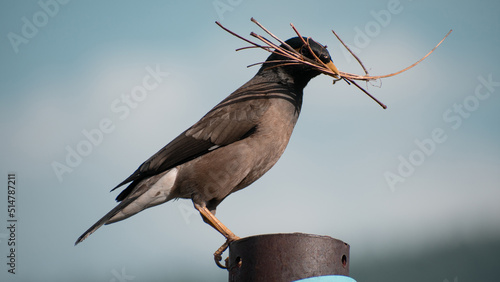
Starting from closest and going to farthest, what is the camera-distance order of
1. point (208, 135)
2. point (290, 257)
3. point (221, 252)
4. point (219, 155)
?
1. point (290, 257)
2. point (221, 252)
3. point (219, 155)
4. point (208, 135)

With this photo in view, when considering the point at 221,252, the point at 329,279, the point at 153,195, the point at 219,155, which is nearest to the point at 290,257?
→ the point at 329,279

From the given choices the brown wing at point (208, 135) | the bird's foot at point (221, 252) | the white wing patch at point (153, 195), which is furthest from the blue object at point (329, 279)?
the white wing patch at point (153, 195)

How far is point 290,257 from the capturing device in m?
3.52

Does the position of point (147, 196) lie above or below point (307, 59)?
below

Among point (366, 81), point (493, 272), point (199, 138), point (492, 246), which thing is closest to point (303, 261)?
point (366, 81)

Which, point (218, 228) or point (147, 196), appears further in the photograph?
point (147, 196)

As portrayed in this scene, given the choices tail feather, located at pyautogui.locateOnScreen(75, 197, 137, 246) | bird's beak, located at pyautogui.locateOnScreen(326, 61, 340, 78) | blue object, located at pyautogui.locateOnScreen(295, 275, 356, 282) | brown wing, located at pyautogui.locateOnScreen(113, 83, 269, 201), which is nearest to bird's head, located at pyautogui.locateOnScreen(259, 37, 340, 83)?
bird's beak, located at pyautogui.locateOnScreen(326, 61, 340, 78)

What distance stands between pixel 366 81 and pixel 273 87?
1464 mm

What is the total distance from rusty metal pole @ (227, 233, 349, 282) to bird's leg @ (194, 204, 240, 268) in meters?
1.31

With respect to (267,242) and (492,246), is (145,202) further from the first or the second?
(492,246)

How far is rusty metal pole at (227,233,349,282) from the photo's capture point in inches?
138

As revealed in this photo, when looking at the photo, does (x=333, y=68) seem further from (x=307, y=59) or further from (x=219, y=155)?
(x=219, y=155)

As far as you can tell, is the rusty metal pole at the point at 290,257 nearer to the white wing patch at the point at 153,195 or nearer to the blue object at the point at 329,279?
the blue object at the point at 329,279

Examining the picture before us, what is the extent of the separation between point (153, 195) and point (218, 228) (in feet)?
2.38
